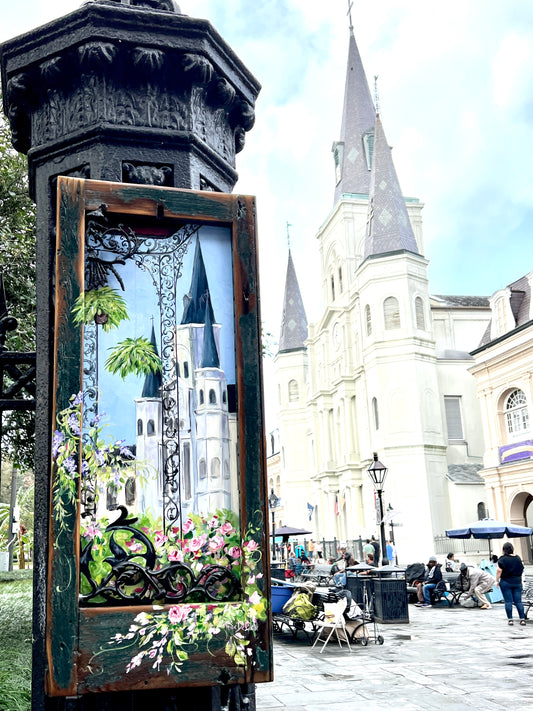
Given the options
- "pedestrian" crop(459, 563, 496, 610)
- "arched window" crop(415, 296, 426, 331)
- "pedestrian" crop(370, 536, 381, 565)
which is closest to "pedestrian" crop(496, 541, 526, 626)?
"pedestrian" crop(459, 563, 496, 610)

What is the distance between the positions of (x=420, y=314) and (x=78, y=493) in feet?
147

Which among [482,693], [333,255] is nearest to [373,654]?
[482,693]

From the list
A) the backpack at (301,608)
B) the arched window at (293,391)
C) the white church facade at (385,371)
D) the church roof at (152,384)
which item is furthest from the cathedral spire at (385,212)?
the church roof at (152,384)

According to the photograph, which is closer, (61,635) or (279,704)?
(61,635)

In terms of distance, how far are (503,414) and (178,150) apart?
34434 mm

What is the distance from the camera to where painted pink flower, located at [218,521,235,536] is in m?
3.05

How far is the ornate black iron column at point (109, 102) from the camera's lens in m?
3.32

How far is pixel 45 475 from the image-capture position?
10.2 feet

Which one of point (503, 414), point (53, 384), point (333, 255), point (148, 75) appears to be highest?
point (333, 255)

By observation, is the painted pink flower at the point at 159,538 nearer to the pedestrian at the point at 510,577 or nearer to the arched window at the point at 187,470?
the arched window at the point at 187,470

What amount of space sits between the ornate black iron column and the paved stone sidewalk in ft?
16.9

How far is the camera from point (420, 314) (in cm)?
4634

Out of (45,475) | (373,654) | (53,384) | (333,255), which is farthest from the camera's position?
(333,255)

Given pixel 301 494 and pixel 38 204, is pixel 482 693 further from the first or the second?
pixel 301 494
